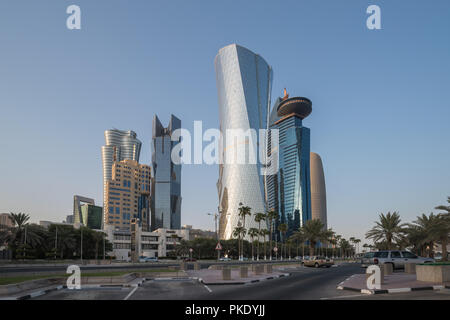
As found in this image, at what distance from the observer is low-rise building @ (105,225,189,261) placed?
151 metres

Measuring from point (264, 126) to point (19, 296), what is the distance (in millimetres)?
169058

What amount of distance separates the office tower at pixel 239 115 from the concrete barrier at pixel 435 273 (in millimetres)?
150944

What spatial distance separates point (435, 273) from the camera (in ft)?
69.8

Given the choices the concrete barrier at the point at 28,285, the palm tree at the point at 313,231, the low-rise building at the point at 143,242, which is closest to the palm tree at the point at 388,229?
the palm tree at the point at 313,231

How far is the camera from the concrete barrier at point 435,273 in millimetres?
20875

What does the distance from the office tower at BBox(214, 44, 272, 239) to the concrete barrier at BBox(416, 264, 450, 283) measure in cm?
15094

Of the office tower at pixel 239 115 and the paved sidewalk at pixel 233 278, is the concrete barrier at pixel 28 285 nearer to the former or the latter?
the paved sidewalk at pixel 233 278

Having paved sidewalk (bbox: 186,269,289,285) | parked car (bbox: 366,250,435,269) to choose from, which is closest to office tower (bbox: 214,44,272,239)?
parked car (bbox: 366,250,435,269)

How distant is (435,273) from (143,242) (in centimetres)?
14323

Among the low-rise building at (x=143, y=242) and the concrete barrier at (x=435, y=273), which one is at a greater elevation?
the concrete barrier at (x=435, y=273)

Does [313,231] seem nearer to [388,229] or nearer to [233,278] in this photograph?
[388,229]
